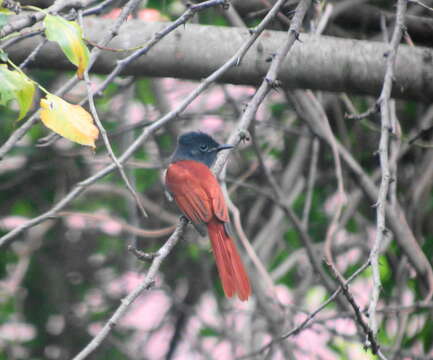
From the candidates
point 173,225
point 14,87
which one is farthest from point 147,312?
point 14,87

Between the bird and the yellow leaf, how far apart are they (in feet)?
2.90

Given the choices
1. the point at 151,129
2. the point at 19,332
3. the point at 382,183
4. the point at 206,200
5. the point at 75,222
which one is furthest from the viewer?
the point at 75,222

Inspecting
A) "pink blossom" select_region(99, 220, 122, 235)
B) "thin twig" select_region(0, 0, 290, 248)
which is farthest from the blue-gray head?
"thin twig" select_region(0, 0, 290, 248)

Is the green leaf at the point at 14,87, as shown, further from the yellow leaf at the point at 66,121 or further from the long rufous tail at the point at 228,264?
the long rufous tail at the point at 228,264

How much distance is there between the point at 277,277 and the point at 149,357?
1.19 m

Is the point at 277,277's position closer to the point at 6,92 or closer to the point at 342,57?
the point at 342,57

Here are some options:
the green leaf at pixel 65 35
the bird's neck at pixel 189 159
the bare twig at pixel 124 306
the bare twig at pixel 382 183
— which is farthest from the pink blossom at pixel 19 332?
the green leaf at pixel 65 35

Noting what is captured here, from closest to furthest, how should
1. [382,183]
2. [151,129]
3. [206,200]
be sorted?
[151,129] → [382,183] → [206,200]

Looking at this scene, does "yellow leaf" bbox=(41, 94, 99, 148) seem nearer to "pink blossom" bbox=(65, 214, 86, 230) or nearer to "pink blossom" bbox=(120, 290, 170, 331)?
"pink blossom" bbox=(65, 214, 86, 230)

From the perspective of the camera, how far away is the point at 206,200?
3848 mm

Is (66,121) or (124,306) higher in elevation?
(66,121)

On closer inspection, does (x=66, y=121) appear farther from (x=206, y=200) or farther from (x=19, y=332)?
(x=19, y=332)

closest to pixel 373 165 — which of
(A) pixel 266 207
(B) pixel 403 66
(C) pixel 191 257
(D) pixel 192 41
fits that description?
(A) pixel 266 207

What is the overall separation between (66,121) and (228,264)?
1.52m
